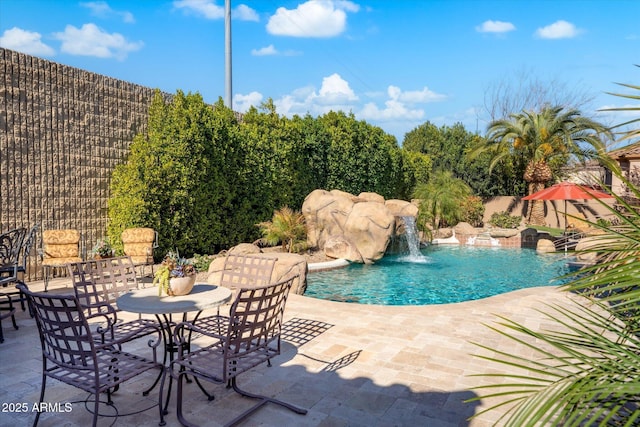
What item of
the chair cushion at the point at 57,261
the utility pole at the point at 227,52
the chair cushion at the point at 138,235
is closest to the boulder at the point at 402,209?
the utility pole at the point at 227,52

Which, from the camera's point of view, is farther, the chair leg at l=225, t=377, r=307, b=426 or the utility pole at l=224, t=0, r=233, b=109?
the utility pole at l=224, t=0, r=233, b=109

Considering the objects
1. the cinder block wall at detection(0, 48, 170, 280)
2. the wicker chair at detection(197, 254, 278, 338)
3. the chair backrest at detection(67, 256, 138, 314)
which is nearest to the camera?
the chair backrest at detection(67, 256, 138, 314)

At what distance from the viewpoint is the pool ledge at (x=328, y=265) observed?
10.8 metres

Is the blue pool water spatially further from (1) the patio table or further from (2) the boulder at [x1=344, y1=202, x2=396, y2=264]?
(1) the patio table

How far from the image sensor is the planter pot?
390cm

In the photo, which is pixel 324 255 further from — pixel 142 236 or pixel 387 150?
pixel 387 150

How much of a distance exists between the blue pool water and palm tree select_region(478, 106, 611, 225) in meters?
7.25

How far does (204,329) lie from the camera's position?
13.1ft

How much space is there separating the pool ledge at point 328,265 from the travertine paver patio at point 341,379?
477cm

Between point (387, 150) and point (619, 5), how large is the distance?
1051 cm

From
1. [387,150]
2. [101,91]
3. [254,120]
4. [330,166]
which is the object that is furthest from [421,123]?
[101,91]

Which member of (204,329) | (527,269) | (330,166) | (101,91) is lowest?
(527,269)

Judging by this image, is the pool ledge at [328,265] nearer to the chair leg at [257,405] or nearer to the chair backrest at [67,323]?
the chair leg at [257,405]

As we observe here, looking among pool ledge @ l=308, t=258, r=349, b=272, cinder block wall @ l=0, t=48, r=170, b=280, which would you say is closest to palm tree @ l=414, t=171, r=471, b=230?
pool ledge @ l=308, t=258, r=349, b=272
